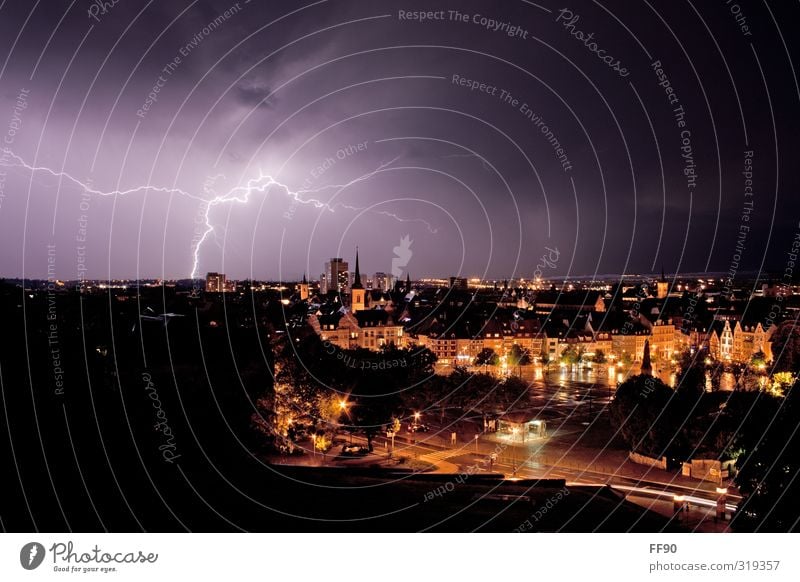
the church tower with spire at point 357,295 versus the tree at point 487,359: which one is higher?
the church tower with spire at point 357,295

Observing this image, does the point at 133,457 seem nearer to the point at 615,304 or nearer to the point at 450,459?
the point at 450,459

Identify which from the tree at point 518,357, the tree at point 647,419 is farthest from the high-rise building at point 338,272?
the tree at point 647,419

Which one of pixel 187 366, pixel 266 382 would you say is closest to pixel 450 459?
pixel 266 382

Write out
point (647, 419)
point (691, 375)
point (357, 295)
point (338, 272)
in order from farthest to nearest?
→ point (338, 272), point (357, 295), point (691, 375), point (647, 419)

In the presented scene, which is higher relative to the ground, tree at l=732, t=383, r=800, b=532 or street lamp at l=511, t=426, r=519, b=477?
tree at l=732, t=383, r=800, b=532

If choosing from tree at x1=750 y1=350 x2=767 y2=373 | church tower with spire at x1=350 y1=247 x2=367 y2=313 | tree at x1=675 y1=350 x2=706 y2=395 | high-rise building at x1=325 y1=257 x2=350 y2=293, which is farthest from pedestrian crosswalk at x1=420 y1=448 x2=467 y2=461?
high-rise building at x1=325 y1=257 x2=350 y2=293

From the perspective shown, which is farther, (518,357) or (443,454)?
(518,357)

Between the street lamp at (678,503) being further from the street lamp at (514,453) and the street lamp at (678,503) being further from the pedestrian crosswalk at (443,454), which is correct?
the pedestrian crosswalk at (443,454)
